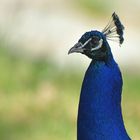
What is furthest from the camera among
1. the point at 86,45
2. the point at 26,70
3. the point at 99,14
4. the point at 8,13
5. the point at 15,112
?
the point at 99,14

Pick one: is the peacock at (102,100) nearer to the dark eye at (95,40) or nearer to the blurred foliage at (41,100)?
the dark eye at (95,40)

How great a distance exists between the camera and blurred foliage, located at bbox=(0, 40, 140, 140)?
6238mm

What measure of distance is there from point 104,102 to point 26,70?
302 centimetres

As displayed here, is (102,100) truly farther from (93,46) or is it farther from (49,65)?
(49,65)

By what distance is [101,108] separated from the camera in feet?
13.2

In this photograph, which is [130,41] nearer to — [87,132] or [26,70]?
[26,70]

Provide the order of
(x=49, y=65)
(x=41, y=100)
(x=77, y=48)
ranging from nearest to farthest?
1. (x=77, y=48)
2. (x=41, y=100)
3. (x=49, y=65)

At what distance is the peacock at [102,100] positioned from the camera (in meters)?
3.96

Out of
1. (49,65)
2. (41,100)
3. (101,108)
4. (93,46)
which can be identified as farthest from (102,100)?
(49,65)

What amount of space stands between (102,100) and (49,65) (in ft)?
10.1

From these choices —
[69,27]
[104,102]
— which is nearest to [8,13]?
[69,27]

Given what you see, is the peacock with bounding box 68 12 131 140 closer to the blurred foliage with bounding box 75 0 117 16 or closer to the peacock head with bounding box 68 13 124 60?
the peacock head with bounding box 68 13 124 60

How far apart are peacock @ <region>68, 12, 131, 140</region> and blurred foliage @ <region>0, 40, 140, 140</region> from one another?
211cm

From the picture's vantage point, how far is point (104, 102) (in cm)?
401
